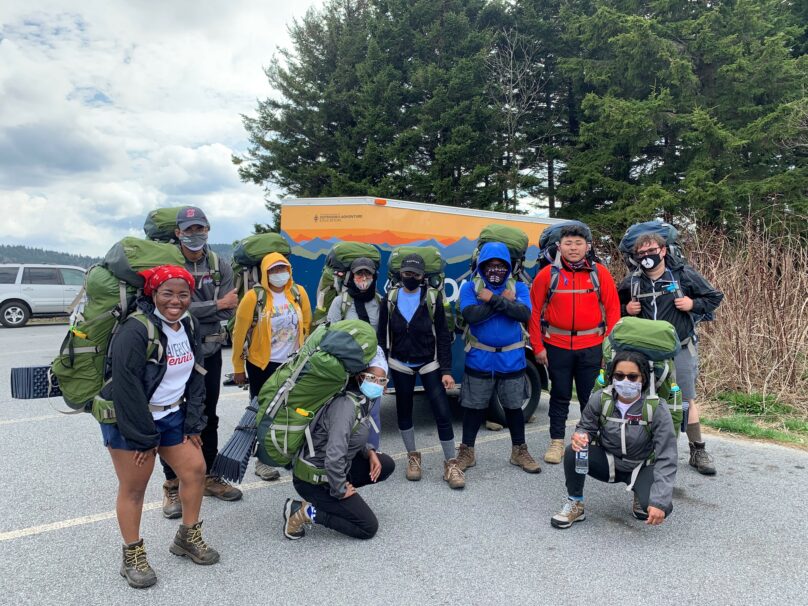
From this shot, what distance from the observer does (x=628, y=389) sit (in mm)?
3340

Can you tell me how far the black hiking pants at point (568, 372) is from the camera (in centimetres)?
436

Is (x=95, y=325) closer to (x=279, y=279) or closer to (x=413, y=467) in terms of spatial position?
(x=279, y=279)

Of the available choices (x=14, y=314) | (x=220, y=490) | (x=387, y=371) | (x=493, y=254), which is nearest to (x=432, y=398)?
(x=387, y=371)

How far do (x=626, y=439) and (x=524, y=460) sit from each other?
122cm

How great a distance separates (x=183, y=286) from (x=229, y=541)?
1582mm

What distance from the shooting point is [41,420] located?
582 centimetres

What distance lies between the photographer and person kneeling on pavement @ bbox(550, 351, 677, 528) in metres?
3.32

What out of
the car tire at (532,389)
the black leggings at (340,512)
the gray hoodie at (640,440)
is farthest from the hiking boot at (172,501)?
the car tire at (532,389)

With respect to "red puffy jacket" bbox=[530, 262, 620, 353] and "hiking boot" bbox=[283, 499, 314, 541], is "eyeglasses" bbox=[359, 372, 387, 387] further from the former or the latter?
"red puffy jacket" bbox=[530, 262, 620, 353]

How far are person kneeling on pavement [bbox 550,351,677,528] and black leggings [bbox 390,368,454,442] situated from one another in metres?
1.00

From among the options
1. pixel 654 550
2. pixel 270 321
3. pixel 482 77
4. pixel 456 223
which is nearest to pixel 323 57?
pixel 482 77

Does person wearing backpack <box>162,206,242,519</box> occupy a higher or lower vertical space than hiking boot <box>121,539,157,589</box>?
higher

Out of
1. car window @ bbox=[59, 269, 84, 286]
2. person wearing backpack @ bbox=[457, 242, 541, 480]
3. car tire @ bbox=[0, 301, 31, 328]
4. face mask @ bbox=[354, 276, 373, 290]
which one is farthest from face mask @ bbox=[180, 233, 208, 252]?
car window @ bbox=[59, 269, 84, 286]

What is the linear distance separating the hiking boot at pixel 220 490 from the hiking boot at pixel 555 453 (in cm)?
247
